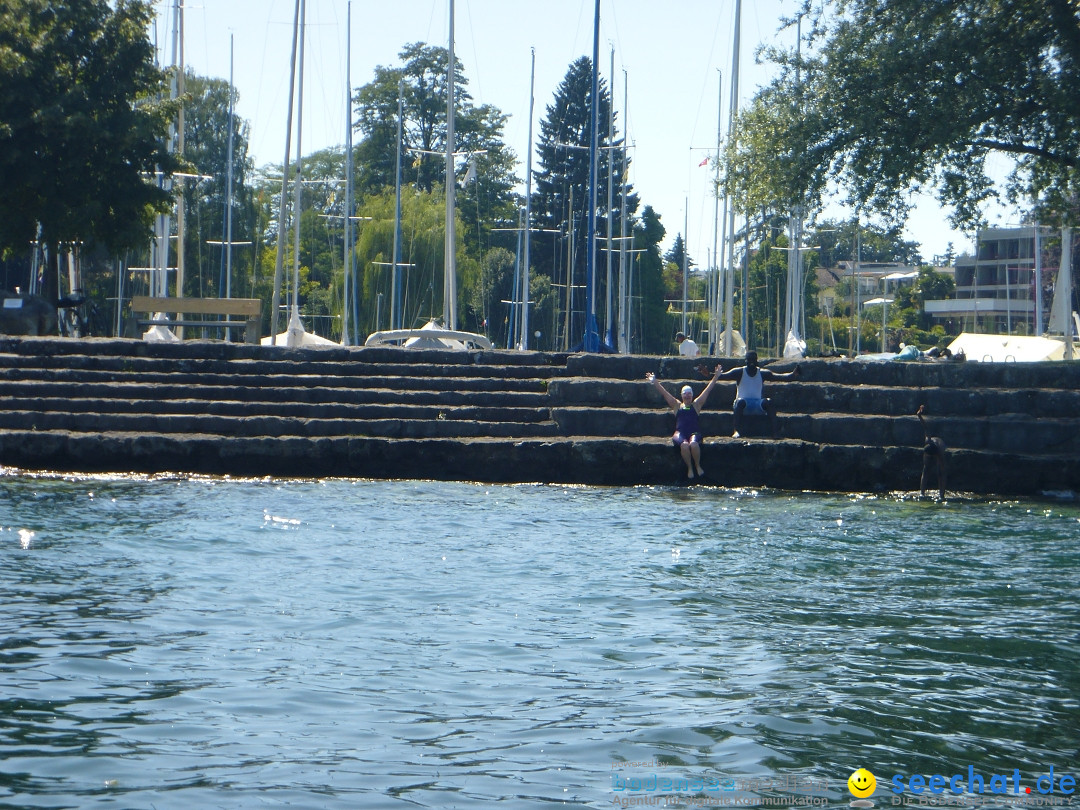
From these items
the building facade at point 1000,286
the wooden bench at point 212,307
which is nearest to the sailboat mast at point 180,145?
the wooden bench at point 212,307

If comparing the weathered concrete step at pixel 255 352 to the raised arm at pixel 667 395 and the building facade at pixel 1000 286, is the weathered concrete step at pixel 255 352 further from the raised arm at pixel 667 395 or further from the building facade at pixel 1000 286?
the building facade at pixel 1000 286

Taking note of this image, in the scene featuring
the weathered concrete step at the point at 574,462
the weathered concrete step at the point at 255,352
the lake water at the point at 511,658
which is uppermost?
the weathered concrete step at the point at 255,352

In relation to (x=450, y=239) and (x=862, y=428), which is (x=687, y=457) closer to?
(x=862, y=428)

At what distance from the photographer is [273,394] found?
17.8 meters

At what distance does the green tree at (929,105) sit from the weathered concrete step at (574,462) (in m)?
4.93

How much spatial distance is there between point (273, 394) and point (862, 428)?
853 centimetres

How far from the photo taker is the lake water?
5031 mm

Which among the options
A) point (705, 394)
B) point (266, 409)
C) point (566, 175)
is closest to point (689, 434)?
point (705, 394)

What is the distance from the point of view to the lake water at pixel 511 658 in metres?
5.03

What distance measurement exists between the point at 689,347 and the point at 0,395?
1368cm

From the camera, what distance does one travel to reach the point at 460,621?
785 centimetres

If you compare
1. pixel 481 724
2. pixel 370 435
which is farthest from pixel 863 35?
pixel 481 724

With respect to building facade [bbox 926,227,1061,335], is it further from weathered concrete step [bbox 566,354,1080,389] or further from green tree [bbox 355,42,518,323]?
weathered concrete step [bbox 566,354,1080,389]

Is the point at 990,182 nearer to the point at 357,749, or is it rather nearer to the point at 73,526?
the point at 73,526
